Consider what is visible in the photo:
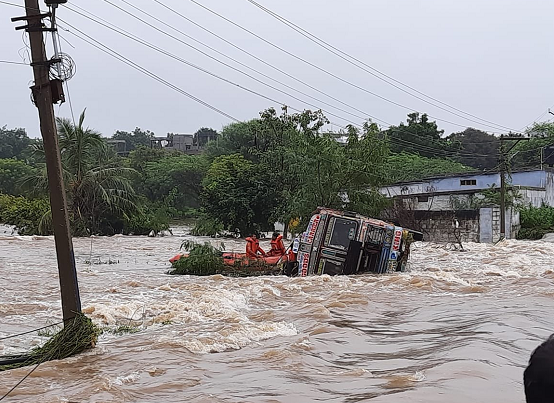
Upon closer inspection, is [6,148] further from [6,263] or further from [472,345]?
[472,345]

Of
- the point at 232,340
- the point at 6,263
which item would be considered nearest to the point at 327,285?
the point at 232,340

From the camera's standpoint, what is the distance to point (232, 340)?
10648mm

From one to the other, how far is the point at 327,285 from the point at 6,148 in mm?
77522

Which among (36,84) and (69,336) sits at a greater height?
(36,84)

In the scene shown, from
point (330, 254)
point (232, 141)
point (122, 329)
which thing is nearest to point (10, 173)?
point (232, 141)

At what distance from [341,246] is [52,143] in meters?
12.1

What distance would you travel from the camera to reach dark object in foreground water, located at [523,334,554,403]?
2.48 m

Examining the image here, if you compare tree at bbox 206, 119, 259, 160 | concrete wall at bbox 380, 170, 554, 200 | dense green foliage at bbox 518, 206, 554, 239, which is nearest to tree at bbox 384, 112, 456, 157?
tree at bbox 206, 119, 259, 160

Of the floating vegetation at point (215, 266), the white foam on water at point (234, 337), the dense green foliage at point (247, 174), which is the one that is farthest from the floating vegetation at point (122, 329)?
the dense green foliage at point (247, 174)

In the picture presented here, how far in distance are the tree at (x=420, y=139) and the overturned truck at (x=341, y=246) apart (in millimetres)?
45499

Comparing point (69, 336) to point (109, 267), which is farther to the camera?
point (109, 267)

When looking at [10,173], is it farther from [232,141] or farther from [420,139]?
[420,139]

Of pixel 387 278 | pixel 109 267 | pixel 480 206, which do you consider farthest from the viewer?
pixel 480 206

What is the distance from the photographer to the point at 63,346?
927 centimetres
